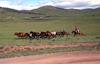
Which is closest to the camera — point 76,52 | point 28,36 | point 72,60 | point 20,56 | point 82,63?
point 82,63

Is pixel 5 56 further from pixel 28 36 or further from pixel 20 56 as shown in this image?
pixel 28 36

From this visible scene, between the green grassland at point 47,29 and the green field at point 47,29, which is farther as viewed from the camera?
the green field at point 47,29

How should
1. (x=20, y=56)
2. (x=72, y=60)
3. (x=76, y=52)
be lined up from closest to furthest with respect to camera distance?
1. (x=72, y=60)
2. (x=20, y=56)
3. (x=76, y=52)

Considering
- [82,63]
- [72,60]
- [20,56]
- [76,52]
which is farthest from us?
[76,52]

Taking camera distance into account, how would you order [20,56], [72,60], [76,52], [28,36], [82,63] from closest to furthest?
[82,63], [72,60], [20,56], [76,52], [28,36]

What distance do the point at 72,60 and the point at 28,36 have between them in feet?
39.6

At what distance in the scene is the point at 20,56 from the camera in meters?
8.91

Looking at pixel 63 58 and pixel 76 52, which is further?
pixel 76 52

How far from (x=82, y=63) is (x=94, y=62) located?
73 cm

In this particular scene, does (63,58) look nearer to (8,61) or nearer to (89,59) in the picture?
(89,59)

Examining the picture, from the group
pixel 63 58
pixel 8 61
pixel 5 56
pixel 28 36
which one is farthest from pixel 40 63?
pixel 28 36

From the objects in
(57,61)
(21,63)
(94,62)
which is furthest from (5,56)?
(94,62)

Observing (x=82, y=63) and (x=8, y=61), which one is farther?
(x=8, y=61)

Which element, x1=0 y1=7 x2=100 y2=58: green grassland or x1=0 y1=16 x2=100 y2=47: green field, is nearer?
x1=0 y1=7 x2=100 y2=58: green grassland
